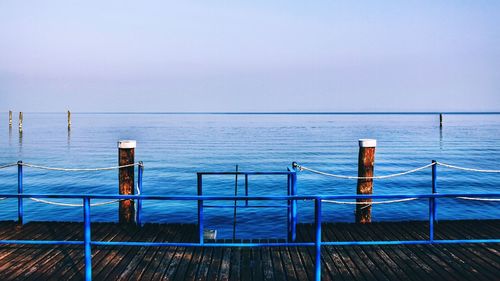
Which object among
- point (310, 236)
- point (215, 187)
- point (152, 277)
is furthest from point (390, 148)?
point (152, 277)

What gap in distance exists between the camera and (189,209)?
18125 millimetres

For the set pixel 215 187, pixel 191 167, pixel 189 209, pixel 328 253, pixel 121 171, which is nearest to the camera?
pixel 328 253

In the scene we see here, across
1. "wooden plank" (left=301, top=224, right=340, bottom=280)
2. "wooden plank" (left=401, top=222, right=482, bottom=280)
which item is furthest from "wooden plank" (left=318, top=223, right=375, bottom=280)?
"wooden plank" (left=401, top=222, right=482, bottom=280)

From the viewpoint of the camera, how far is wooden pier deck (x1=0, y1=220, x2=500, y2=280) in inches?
249

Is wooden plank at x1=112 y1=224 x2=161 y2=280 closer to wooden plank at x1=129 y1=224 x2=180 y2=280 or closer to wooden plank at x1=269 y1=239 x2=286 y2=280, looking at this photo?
wooden plank at x1=129 y1=224 x2=180 y2=280

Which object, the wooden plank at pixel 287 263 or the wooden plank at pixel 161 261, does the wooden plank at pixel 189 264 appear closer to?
the wooden plank at pixel 161 261

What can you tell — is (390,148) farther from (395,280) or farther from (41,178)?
(395,280)

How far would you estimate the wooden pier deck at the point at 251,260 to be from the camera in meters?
6.31

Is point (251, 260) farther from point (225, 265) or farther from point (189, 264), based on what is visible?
point (189, 264)

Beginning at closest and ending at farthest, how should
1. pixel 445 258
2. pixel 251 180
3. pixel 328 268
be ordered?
pixel 328 268, pixel 445 258, pixel 251 180

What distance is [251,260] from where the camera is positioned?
274 inches

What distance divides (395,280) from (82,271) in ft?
15.9

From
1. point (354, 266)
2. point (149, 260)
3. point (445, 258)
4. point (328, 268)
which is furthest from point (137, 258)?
point (445, 258)

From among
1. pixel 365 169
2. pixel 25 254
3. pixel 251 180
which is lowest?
pixel 251 180
